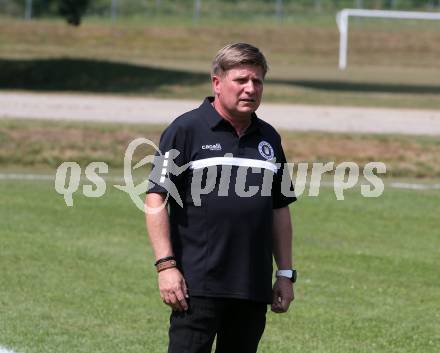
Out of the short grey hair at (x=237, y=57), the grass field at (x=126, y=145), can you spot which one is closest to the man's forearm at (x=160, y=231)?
the short grey hair at (x=237, y=57)

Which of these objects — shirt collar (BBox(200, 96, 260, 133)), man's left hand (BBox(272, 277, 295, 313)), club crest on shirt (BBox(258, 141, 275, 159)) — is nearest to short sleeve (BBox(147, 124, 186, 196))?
shirt collar (BBox(200, 96, 260, 133))

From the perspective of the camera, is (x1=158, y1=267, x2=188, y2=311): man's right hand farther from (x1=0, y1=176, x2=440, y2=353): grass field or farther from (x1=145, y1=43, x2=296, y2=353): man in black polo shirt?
(x1=0, y1=176, x2=440, y2=353): grass field

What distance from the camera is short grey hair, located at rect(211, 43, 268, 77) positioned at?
5395mm

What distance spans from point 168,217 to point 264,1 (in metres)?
68.5

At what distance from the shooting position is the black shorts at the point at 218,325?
5453 mm

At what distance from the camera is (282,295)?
5688 millimetres

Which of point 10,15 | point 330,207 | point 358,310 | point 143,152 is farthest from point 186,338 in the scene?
point 10,15

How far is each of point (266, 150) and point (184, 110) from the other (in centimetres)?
2034

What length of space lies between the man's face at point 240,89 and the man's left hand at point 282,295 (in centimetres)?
79

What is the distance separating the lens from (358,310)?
9328 mm

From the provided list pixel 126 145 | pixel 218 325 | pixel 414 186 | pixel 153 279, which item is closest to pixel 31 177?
pixel 126 145

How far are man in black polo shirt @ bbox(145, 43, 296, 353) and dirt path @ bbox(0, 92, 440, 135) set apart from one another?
1636 centimetres

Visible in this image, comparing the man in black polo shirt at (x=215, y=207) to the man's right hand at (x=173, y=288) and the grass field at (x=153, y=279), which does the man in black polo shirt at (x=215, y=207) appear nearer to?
the man's right hand at (x=173, y=288)

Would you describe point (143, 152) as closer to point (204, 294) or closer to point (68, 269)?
point (68, 269)
